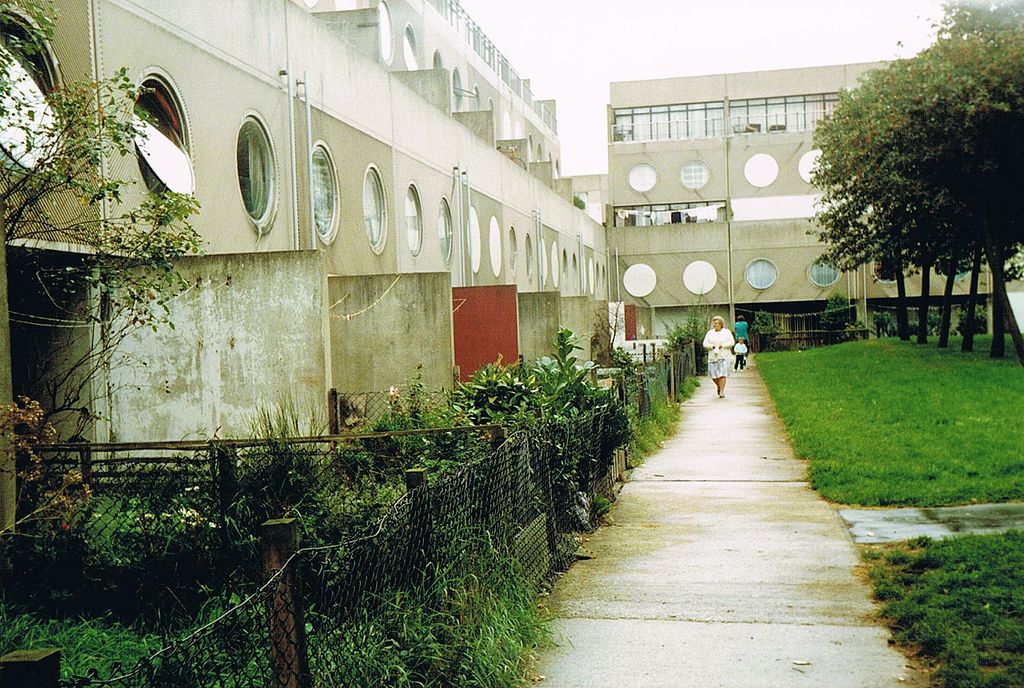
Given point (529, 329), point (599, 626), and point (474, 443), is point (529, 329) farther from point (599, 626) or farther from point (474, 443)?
point (599, 626)

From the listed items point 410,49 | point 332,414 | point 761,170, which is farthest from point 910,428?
point 761,170

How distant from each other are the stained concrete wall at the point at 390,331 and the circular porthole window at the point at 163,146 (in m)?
3.04

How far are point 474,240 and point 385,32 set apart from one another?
5166 millimetres

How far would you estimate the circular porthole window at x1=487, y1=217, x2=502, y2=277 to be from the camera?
89.8 ft

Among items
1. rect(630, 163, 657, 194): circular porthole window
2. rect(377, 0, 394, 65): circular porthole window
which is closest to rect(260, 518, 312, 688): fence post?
rect(377, 0, 394, 65): circular porthole window

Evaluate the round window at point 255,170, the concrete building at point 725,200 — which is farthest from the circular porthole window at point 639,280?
the round window at point 255,170

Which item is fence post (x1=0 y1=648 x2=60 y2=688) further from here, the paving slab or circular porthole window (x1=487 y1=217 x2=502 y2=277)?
circular porthole window (x1=487 y1=217 x2=502 y2=277)

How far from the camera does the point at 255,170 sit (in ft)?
44.4

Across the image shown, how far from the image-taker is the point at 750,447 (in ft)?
48.7

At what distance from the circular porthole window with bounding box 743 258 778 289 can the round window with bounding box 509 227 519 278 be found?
74.7 ft

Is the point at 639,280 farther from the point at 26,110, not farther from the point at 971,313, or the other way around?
the point at 26,110

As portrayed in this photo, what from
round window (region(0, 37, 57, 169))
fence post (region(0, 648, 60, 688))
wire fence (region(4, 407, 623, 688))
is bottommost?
wire fence (region(4, 407, 623, 688))

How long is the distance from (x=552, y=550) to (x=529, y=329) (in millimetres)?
13850

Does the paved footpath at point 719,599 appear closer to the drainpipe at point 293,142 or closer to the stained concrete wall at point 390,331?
the stained concrete wall at point 390,331
